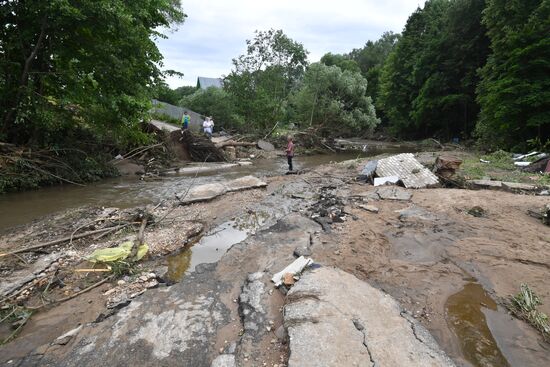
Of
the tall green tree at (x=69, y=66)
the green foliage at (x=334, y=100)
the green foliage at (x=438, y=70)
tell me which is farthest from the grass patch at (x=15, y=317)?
the green foliage at (x=438, y=70)

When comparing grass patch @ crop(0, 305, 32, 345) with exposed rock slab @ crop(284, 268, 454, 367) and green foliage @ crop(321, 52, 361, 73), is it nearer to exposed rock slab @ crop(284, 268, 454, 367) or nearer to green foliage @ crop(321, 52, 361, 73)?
exposed rock slab @ crop(284, 268, 454, 367)

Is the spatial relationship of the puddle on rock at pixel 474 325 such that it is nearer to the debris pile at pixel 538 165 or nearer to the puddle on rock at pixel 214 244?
the puddle on rock at pixel 214 244

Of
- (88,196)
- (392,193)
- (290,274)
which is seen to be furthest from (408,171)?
(88,196)

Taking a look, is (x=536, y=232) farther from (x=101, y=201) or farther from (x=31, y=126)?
(x=31, y=126)

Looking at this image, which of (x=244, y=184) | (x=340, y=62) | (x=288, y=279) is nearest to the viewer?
(x=288, y=279)

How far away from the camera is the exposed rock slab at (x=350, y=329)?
2.50 m

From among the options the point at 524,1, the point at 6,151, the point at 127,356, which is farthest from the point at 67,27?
the point at 524,1

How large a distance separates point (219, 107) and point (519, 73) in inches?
784

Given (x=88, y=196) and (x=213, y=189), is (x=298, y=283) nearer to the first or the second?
(x=213, y=189)

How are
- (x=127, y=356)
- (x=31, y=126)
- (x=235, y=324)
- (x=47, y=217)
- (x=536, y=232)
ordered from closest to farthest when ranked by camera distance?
1. (x=127, y=356)
2. (x=235, y=324)
3. (x=536, y=232)
4. (x=47, y=217)
5. (x=31, y=126)

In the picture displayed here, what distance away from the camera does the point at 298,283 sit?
11.8 ft

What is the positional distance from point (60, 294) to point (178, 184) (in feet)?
21.7

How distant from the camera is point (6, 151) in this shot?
8984mm

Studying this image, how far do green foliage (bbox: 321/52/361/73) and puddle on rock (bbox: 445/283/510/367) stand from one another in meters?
46.8
